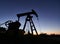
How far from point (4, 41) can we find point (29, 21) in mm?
10515

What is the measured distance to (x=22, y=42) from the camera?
1595 cm

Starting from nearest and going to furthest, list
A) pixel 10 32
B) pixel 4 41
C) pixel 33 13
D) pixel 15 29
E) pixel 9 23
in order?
pixel 4 41 → pixel 10 32 → pixel 15 29 → pixel 9 23 → pixel 33 13


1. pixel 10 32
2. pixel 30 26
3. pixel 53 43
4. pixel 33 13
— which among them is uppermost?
pixel 33 13

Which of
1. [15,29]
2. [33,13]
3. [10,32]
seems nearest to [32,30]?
[33,13]

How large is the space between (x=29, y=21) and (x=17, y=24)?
184 inches

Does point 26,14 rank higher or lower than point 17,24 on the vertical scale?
higher

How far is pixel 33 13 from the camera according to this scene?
961 inches

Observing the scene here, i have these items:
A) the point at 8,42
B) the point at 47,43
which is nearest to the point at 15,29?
the point at 8,42

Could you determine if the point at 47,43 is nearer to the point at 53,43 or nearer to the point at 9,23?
the point at 53,43

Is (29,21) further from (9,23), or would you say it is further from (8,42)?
(8,42)

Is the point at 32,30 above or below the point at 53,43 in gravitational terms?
above

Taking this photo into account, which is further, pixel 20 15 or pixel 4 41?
pixel 20 15

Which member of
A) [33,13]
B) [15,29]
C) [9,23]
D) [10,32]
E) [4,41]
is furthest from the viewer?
[33,13]

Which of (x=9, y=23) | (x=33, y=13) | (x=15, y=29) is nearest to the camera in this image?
(x=15, y=29)
